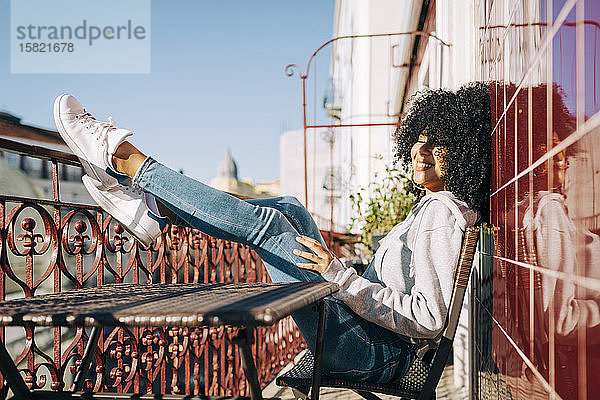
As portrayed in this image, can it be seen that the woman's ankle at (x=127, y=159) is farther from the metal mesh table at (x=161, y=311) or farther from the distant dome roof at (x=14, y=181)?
the distant dome roof at (x=14, y=181)

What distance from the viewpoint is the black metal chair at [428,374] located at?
63.2 inches

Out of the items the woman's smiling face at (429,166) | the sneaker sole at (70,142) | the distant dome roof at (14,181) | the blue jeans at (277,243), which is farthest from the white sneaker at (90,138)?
the distant dome roof at (14,181)

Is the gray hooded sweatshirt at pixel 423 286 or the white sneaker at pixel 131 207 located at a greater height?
the white sneaker at pixel 131 207

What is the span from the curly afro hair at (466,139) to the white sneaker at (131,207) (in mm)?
1040

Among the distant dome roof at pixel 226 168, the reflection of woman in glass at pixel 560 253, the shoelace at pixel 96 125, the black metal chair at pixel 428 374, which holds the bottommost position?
the black metal chair at pixel 428 374

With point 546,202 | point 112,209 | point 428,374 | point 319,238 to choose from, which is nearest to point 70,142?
point 112,209

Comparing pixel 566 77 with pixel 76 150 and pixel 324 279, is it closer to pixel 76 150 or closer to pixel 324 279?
pixel 324 279

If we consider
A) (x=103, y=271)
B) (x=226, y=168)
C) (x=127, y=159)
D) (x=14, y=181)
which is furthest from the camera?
(x=226, y=168)

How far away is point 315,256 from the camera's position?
1.79 m

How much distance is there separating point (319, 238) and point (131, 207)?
0.64 meters

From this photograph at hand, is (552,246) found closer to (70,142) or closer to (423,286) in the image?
(423,286)

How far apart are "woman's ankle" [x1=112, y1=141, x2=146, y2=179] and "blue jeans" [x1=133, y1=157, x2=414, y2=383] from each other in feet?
0.16

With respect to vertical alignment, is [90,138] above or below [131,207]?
above

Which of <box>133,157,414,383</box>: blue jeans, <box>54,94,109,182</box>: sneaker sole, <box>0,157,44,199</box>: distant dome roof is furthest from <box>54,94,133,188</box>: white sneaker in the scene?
<box>0,157,44,199</box>: distant dome roof
